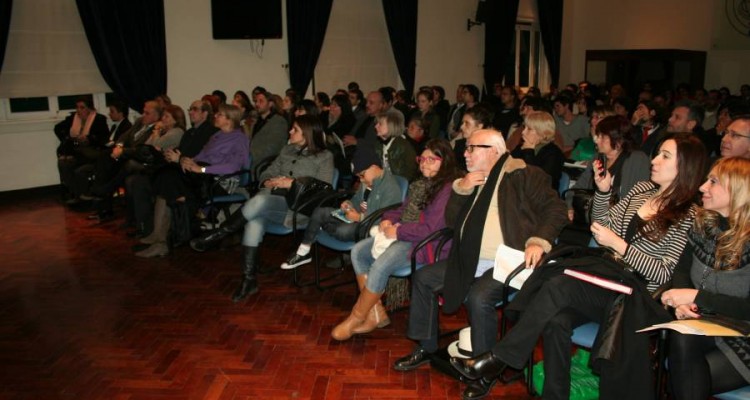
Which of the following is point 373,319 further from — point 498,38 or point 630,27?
point 630,27

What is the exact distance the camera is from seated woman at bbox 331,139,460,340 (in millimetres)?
3654

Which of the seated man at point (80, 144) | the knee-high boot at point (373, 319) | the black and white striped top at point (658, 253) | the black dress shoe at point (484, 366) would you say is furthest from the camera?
the seated man at point (80, 144)

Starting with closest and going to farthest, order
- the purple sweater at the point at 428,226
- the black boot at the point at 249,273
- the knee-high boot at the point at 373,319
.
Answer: the purple sweater at the point at 428,226 < the knee-high boot at the point at 373,319 < the black boot at the point at 249,273

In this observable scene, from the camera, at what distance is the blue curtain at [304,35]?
10.0 meters

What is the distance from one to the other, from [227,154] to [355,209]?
70.2 inches

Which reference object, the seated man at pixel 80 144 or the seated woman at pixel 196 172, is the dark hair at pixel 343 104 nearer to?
the seated woman at pixel 196 172

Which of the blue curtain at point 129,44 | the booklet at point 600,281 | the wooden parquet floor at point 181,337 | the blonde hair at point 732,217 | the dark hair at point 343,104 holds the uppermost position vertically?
the blue curtain at point 129,44

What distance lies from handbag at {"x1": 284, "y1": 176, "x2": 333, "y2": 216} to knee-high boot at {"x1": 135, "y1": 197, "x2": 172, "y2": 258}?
156 cm

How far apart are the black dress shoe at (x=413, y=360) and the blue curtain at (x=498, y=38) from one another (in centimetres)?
1076

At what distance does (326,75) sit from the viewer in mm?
10727

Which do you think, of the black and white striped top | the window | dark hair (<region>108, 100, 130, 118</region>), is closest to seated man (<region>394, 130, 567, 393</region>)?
the black and white striped top

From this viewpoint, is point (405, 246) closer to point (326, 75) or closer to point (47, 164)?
point (47, 164)

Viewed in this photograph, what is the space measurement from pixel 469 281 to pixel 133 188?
3.89 meters

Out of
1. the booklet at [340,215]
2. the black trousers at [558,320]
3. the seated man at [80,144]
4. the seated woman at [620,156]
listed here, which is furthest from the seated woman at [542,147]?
the seated man at [80,144]
